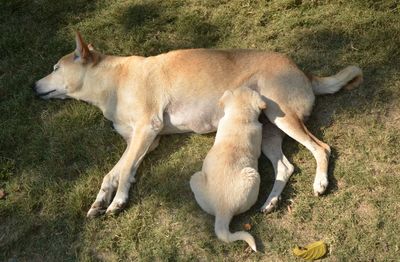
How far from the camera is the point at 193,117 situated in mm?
5082

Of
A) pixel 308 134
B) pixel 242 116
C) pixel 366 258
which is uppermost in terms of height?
pixel 242 116

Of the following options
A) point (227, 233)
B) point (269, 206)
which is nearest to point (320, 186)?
point (269, 206)

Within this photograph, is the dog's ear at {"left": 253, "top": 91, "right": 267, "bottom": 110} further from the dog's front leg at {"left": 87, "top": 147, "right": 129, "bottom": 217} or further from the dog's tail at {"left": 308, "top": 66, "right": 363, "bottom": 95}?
the dog's front leg at {"left": 87, "top": 147, "right": 129, "bottom": 217}

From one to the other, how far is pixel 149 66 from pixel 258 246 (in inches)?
86.0

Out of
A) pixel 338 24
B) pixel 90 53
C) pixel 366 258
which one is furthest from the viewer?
pixel 338 24

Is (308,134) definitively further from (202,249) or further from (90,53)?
(90,53)

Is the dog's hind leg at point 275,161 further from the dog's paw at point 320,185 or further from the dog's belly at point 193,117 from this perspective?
the dog's belly at point 193,117

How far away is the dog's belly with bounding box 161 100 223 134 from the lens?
16.5ft

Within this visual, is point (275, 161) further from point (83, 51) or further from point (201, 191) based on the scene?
point (83, 51)

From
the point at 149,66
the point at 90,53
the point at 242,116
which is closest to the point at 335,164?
the point at 242,116

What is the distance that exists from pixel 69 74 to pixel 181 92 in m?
1.26

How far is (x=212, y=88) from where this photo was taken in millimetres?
5035

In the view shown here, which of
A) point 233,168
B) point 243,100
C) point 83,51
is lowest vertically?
point 233,168

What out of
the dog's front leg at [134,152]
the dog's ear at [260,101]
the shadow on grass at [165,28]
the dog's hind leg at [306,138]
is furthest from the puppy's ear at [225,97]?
the shadow on grass at [165,28]
